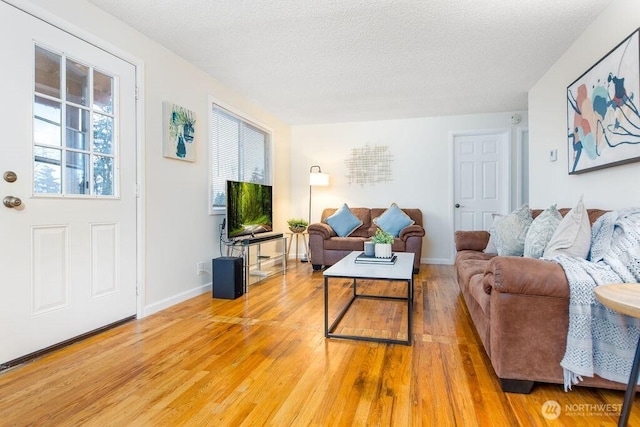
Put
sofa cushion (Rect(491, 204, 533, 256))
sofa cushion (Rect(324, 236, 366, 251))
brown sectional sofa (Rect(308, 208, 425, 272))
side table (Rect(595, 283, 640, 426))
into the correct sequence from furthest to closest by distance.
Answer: sofa cushion (Rect(324, 236, 366, 251)) < brown sectional sofa (Rect(308, 208, 425, 272)) < sofa cushion (Rect(491, 204, 533, 256)) < side table (Rect(595, 283, 640, 426))

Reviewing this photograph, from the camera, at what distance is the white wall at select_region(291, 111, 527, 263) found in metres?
5.41

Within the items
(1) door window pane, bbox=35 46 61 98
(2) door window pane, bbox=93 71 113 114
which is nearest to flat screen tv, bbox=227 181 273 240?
(2) door window pane, bbox=93 71 113 114

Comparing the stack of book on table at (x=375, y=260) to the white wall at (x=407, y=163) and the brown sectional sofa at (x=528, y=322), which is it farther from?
the white wall at (x=407, y=163)

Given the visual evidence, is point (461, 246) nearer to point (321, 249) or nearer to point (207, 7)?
point (321, 249)

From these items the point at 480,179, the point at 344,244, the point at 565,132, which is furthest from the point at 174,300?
the point at 480,179

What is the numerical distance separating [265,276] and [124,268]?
1796mm

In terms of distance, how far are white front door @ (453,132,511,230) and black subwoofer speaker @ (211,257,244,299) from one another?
11.8 ft

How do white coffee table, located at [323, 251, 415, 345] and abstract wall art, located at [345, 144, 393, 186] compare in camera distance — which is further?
abstract wall art, located at [345, 144, 393, 186]

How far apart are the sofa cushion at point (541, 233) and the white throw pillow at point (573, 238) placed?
187mm

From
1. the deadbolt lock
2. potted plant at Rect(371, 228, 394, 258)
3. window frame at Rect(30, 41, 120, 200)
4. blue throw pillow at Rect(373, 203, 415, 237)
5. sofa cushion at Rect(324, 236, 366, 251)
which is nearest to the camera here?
the deadbolt lock

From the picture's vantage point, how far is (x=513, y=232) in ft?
9.05

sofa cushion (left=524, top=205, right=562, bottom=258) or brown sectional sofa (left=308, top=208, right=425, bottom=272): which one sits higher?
sofa cushion (left=524, top=205, right=562, bottom=258)

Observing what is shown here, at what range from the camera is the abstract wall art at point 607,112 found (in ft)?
6.89

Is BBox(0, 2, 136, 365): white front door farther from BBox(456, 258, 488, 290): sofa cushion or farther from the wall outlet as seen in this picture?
BBox(456, 258, 488, 290): sofa cushion
